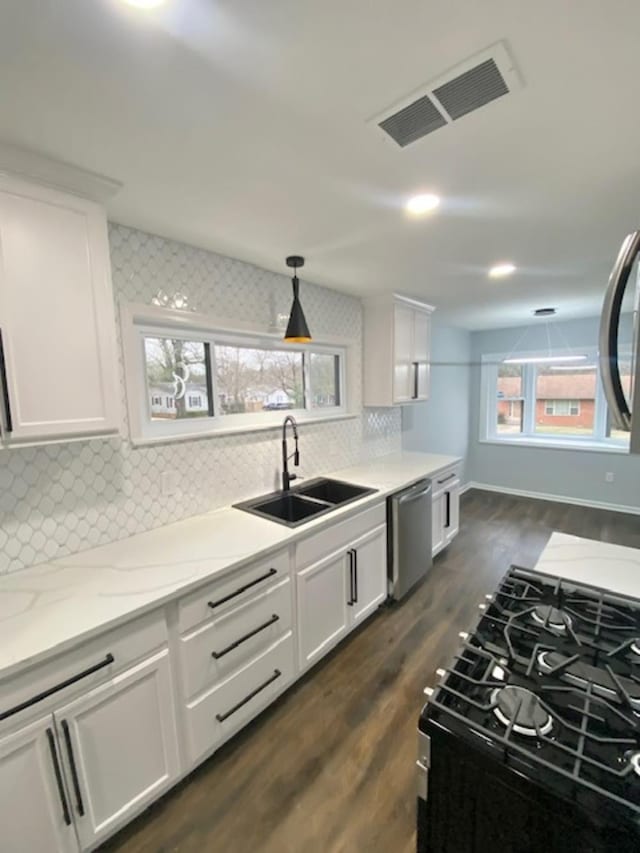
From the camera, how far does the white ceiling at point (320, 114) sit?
805 millimetres

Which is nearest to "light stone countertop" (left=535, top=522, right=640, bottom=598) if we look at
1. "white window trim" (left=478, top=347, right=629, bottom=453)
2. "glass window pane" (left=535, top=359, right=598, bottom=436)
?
"white window trim" (left=478, top=347, right=629, bottom=453)

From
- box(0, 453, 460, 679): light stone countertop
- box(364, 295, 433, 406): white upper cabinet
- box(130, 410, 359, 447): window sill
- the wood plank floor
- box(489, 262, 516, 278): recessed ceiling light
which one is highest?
box(489, 262, 516, 278): recessed ceiling light

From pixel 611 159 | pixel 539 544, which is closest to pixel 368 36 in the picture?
pixel 611 159

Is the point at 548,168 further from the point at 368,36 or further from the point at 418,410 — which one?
the point at 418,410

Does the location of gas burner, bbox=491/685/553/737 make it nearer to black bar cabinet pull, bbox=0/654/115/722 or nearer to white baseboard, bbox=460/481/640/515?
black bar cabinet pull, bbox=0/654/115/722

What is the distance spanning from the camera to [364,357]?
134 inches

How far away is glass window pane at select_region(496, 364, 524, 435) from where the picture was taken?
18.0 ft

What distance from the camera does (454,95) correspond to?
1.01 m

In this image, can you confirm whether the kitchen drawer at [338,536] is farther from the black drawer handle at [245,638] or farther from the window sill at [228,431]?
the window sill at [228,431]

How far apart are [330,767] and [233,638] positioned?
71cm

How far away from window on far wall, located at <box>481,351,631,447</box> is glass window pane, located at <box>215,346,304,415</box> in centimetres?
314

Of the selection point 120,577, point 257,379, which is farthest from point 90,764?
point 257,379

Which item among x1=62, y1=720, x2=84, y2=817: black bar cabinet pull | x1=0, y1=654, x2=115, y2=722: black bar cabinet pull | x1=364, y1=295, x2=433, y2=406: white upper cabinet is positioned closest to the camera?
x1=0, y1=654, x2=115, y2=722: black bar cabinet pull

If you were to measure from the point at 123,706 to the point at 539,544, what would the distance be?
391 centimetres
